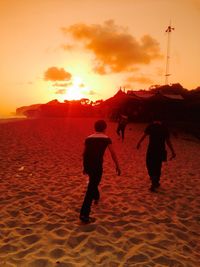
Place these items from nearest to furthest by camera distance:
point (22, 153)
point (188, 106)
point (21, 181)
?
point (21, 181) < point (22, 153) < point (188, 106)

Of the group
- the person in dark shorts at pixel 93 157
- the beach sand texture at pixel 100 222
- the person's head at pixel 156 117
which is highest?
the person's head at pixel 156 117

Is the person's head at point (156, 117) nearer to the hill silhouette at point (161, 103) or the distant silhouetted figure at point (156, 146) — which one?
the distant silhouetted figure at point (156, 146)

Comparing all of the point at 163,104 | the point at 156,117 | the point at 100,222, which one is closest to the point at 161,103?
the point at 163,104

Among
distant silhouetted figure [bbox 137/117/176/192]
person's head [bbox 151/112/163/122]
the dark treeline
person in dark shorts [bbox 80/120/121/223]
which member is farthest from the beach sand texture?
the dark treeline

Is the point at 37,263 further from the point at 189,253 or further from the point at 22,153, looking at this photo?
the point at 22,153

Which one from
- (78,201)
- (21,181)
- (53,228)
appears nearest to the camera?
(53,228)

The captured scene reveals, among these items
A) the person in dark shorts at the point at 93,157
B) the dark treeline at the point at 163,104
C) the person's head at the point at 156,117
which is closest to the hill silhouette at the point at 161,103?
the dark treeline at the point at 163,104

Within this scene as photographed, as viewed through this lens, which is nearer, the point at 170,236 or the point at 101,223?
the point at 170,236

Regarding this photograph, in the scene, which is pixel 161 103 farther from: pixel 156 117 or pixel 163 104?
pixel 156 117

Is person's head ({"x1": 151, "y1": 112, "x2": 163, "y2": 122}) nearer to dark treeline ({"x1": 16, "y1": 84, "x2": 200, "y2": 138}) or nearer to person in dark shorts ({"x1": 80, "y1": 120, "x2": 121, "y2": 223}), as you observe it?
person in dark shorts ({"x1": 80, "y1": 120, "x2": 121, "y2": 223})

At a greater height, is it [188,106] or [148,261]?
[188,106]

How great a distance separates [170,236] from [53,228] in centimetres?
210

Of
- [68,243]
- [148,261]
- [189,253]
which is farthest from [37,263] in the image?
[189,253]

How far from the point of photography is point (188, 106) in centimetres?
3166
